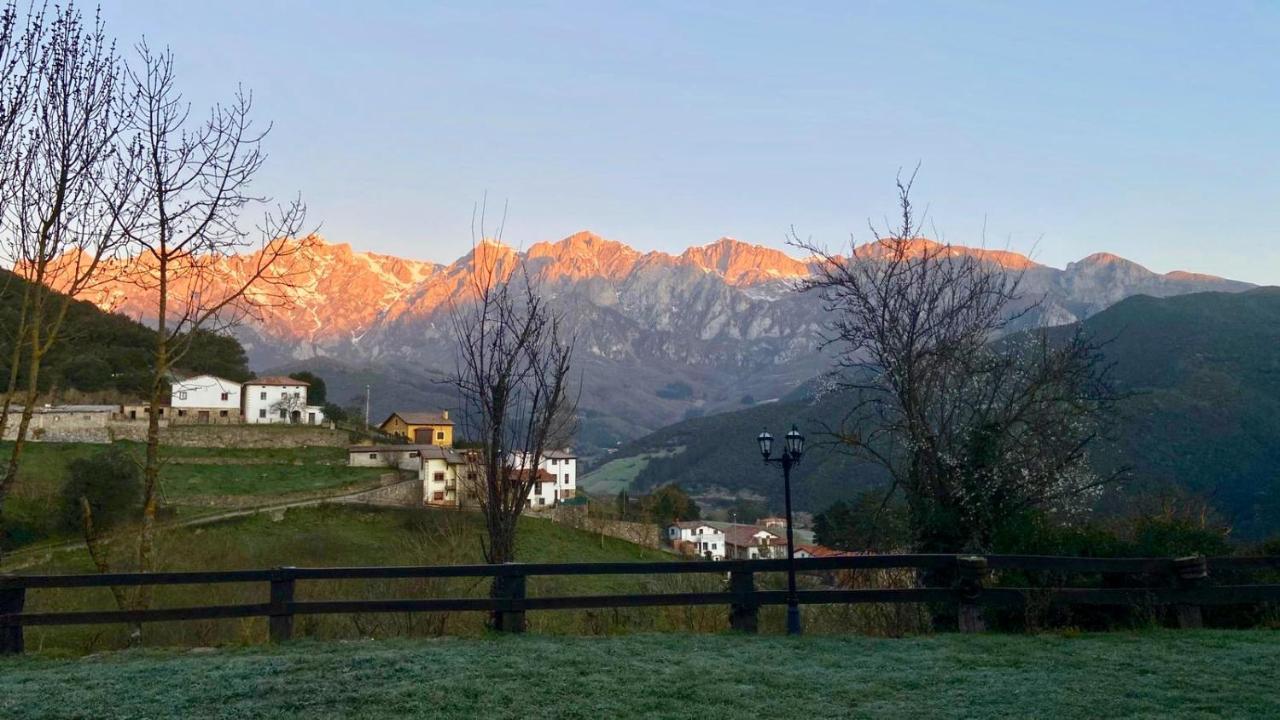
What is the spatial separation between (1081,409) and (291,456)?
6149 cm

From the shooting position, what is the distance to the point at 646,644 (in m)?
10.1

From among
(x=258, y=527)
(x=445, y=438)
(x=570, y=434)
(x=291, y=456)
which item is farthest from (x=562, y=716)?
(x=445, y=438)

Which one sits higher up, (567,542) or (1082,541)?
(1082,541)

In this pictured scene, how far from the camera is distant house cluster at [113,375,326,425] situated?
77.9 metres

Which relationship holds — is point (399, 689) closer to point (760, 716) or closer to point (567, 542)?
point (760, 716)

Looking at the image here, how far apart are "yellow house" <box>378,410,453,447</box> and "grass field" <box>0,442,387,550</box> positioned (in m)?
17.7

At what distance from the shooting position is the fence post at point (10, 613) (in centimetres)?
1042

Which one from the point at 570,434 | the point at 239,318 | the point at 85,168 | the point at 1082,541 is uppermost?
the point at 85,168

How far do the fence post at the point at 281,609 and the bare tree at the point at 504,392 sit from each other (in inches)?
112

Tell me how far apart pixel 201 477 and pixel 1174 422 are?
2582 inches

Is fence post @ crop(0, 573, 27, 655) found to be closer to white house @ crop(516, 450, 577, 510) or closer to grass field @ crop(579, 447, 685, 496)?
white house @ crop(516, 450, 577, 510)

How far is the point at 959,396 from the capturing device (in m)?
17.8

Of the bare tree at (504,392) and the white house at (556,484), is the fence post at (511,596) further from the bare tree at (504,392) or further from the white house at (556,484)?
the white house at (556,484)

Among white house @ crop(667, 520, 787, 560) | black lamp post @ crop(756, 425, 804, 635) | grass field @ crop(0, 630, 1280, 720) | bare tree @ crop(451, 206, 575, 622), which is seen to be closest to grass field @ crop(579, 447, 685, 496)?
white house @ crop(667, 520, 787, 560)
